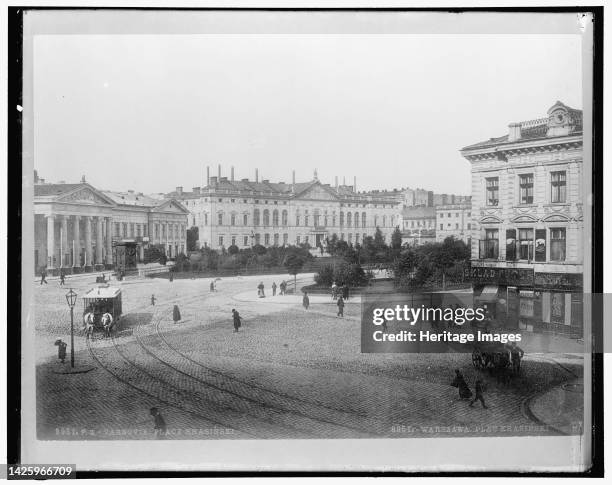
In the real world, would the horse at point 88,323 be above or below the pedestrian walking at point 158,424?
above

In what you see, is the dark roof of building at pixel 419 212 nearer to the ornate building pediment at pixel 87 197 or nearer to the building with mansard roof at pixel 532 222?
the building with mansard roof at pixel 532 222

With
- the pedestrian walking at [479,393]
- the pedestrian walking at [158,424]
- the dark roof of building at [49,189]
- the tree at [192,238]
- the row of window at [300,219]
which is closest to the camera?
the dark roof of building at [49,189]

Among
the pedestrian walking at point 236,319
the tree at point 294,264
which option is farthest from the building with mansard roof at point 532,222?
the pedestrian walking at point 236,319

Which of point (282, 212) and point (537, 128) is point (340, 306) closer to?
point (282, 212)

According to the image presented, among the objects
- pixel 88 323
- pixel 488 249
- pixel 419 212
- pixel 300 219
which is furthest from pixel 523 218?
pixel 88 323

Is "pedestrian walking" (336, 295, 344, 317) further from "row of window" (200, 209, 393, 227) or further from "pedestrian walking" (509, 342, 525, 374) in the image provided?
"pedestrian walking" (509, 342, 525, 374)
